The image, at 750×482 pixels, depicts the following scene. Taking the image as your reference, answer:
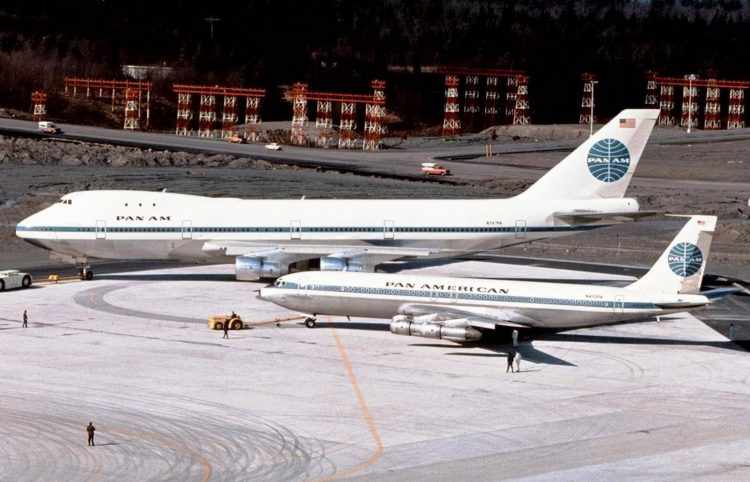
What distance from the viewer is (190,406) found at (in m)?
54.6

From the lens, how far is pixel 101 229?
88500 millimetres

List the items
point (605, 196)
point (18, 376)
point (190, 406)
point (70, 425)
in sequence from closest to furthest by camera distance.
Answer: point (70, 425)
point (190, 406)
point (18, 376)
point (605, 196)

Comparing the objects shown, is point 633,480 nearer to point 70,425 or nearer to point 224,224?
point 70,425

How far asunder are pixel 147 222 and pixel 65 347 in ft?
73.0

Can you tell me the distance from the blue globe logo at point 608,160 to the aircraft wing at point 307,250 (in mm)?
12323

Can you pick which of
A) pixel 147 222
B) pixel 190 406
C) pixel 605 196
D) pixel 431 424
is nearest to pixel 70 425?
pixel 190 406

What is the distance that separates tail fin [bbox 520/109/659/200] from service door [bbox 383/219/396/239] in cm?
953

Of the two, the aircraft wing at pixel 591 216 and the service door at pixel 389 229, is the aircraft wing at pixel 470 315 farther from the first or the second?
the service door at pixel 389 229

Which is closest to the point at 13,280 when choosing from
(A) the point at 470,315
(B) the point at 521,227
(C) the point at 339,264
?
(C) the point at 339,264

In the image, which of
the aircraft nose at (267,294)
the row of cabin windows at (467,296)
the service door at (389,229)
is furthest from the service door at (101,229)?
the row of cabin windows at (467,296)

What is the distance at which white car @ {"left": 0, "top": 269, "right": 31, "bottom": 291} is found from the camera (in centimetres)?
8431

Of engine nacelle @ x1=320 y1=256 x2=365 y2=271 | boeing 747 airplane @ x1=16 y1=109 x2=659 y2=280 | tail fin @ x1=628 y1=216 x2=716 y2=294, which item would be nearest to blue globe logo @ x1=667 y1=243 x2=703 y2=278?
tail fin @ x1=628 y1=216 x2=716 y2=294

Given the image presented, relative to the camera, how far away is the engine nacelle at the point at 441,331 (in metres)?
66.8

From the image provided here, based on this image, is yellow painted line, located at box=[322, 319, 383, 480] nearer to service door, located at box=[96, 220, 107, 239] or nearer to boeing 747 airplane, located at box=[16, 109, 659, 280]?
boeing 747 airplane, located at box=[16, 109, 659, 280]
